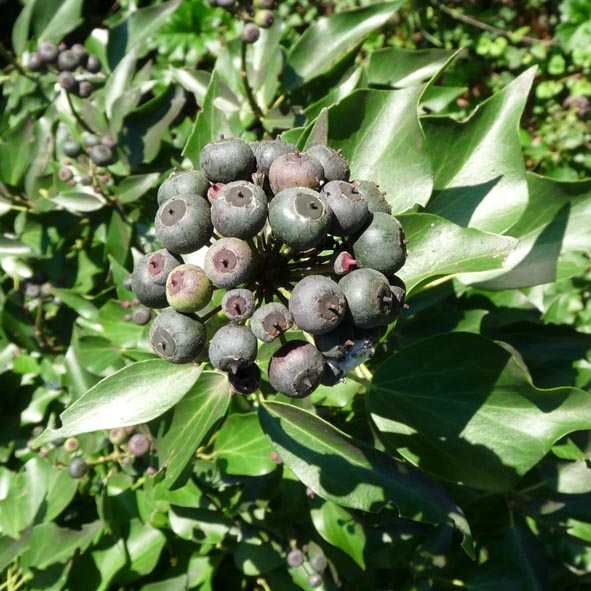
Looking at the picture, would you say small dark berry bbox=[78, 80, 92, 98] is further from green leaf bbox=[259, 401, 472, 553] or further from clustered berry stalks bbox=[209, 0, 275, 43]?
green leaf bbox=[259, 401, 472, 553]

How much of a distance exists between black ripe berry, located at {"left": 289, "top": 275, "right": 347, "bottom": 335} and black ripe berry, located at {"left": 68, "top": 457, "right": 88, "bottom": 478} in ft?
5.59

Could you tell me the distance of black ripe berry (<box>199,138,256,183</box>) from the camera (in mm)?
1431

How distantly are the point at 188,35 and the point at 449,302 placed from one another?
132 inches

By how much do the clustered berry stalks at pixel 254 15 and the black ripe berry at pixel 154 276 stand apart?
1631 millimetres

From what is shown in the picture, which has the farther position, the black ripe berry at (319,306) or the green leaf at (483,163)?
the green leaf at (483,163)

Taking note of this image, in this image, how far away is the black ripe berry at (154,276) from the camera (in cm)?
144

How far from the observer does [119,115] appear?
275 centimetres

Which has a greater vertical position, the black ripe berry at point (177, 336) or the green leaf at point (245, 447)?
the black ripe berry at point (177, 336)

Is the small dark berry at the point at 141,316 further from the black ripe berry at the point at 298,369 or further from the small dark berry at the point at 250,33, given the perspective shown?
the small dark berry at the point at 250,33

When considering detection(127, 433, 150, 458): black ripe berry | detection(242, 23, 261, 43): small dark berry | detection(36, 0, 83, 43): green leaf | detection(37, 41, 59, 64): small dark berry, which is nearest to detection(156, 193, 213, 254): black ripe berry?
detection(127, 433, 150, 458): black ripe berry

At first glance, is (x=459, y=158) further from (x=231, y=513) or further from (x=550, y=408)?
(x=231, y=513)

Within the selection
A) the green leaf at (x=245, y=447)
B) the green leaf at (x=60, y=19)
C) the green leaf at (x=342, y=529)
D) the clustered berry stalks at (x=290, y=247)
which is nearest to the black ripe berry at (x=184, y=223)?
the clustered berry stalks at (x=290, y=247)

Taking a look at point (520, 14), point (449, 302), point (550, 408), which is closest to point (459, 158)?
point (550, 408)

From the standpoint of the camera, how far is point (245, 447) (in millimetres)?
2332
